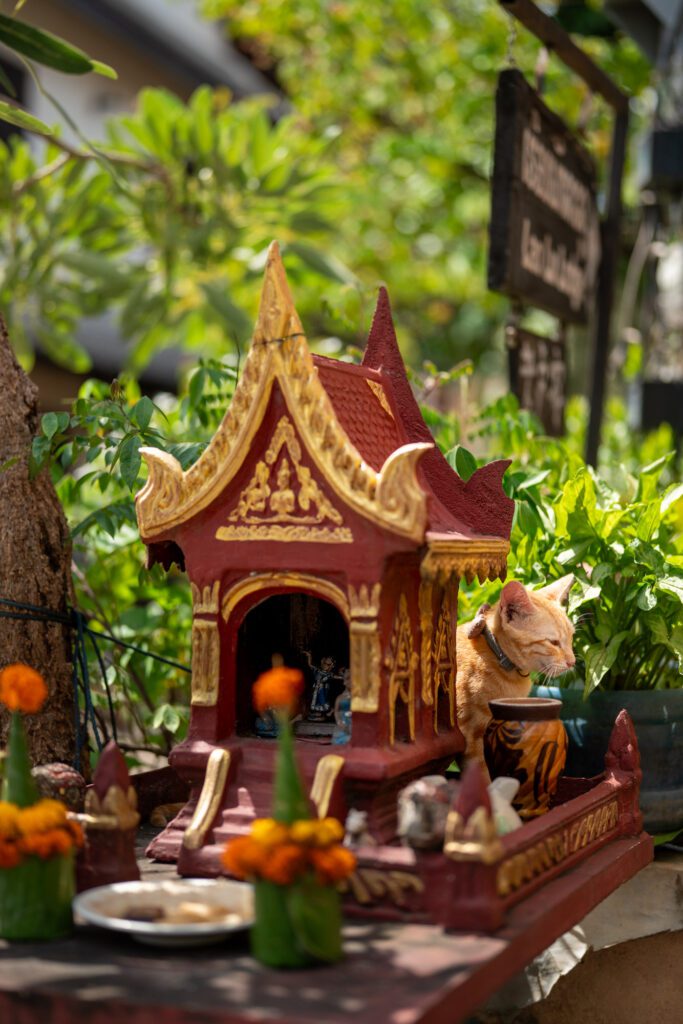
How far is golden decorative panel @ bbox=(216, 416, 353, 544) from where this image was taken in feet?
11.1

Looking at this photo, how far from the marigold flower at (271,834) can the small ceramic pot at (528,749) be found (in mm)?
1126

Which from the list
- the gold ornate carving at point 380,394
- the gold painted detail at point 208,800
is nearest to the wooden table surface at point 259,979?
the gold painted detail at point 208,800

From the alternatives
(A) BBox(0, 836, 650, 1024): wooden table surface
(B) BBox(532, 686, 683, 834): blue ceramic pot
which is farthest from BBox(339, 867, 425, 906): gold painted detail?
(B) BBox(532, 686, 683, 834): blue ceramic pot

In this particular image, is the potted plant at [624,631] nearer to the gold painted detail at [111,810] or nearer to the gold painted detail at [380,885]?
the gold painted detail at [380,885]

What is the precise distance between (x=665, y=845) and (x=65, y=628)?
7.18 feet

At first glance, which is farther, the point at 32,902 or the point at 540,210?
the point at 540,210

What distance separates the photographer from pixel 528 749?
12.0 ft

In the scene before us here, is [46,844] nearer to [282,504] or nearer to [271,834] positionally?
[271,834]

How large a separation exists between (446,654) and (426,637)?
0.23m

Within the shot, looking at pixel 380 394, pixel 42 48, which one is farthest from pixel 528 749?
pixel 42 48

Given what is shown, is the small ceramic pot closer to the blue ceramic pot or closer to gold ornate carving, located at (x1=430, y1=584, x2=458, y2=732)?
gold ornate carving, located at (x1=430, y1=584, x2=458, y2=732)

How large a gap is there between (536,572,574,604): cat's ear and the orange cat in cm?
10

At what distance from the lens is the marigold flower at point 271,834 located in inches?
105

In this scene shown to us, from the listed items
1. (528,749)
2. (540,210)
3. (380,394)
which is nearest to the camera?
(528,749)
